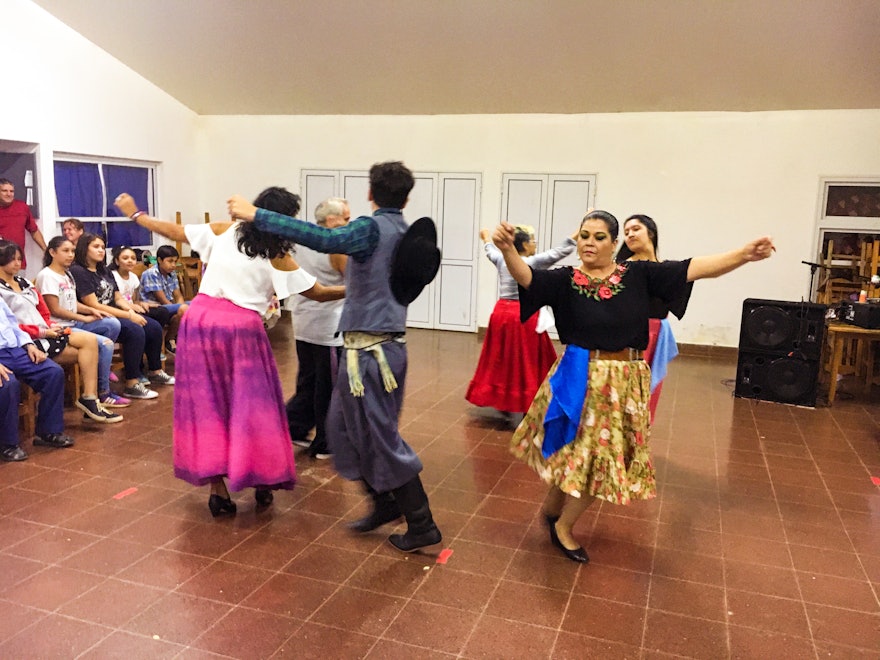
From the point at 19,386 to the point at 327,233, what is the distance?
2.61 m

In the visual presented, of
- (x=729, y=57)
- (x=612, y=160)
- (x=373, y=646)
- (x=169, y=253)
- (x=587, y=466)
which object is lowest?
(x=373, y=646)

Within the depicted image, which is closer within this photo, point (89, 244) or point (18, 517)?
point (18, 517)

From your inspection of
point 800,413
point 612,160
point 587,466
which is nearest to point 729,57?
point 612,160

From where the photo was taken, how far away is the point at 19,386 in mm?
4328

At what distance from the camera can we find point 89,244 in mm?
5441

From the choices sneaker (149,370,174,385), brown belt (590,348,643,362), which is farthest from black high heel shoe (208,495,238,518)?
sneaker (149,370,174,385)

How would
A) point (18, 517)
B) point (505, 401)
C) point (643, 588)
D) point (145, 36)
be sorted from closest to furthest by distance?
1. point (643, 588)
2. point (18, 517)
3. point (505, 401)
4. point (145, 36)

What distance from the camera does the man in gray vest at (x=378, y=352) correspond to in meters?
2.97

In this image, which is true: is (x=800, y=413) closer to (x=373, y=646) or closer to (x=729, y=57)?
(x=729, y=57)

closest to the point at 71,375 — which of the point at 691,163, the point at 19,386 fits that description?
the point at 19,386

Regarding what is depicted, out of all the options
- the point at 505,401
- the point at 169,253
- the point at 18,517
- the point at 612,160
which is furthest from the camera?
the point at 612,160

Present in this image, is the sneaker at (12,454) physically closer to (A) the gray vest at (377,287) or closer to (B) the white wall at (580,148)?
(A) the gray vest at (377,287)

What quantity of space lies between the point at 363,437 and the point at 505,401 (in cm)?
227

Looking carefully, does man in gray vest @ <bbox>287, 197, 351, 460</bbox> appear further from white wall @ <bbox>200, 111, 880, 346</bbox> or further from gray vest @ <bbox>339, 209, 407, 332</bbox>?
white wall @ <bbox>200, 111, 880, 346</bbox>
